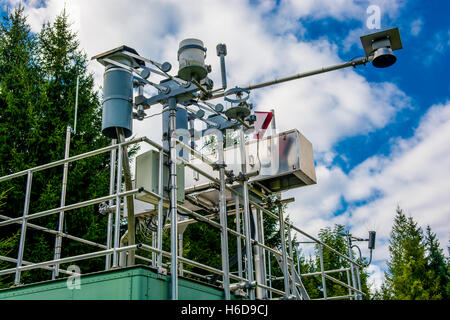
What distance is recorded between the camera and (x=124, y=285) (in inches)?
196

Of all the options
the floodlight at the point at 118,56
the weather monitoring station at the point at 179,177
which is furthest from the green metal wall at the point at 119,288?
the floodlight at the point at 118,56

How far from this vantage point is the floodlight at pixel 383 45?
26.8 ft

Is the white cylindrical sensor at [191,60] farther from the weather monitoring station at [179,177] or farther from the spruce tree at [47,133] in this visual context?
the spruce tree at [47,133]

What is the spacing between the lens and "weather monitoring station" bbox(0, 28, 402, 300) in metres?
5.35

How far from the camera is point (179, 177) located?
620 centimetres

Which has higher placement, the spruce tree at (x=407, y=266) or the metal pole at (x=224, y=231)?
the spruce tree at (x=407, y=266)

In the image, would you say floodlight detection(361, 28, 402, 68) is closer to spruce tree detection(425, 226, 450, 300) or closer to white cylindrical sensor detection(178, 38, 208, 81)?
white cylindrical sensor detection(178, 38, 208, 81)

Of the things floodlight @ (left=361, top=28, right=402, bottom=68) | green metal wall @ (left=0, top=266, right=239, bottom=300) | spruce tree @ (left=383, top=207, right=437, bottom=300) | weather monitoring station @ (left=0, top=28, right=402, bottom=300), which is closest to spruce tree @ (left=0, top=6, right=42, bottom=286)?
weather monitoring station @ (left=0, top=28, right=402, bottom=300)

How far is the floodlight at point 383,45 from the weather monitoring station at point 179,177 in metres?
0.02

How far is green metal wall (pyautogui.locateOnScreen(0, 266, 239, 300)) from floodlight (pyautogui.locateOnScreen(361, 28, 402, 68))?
465 cm
